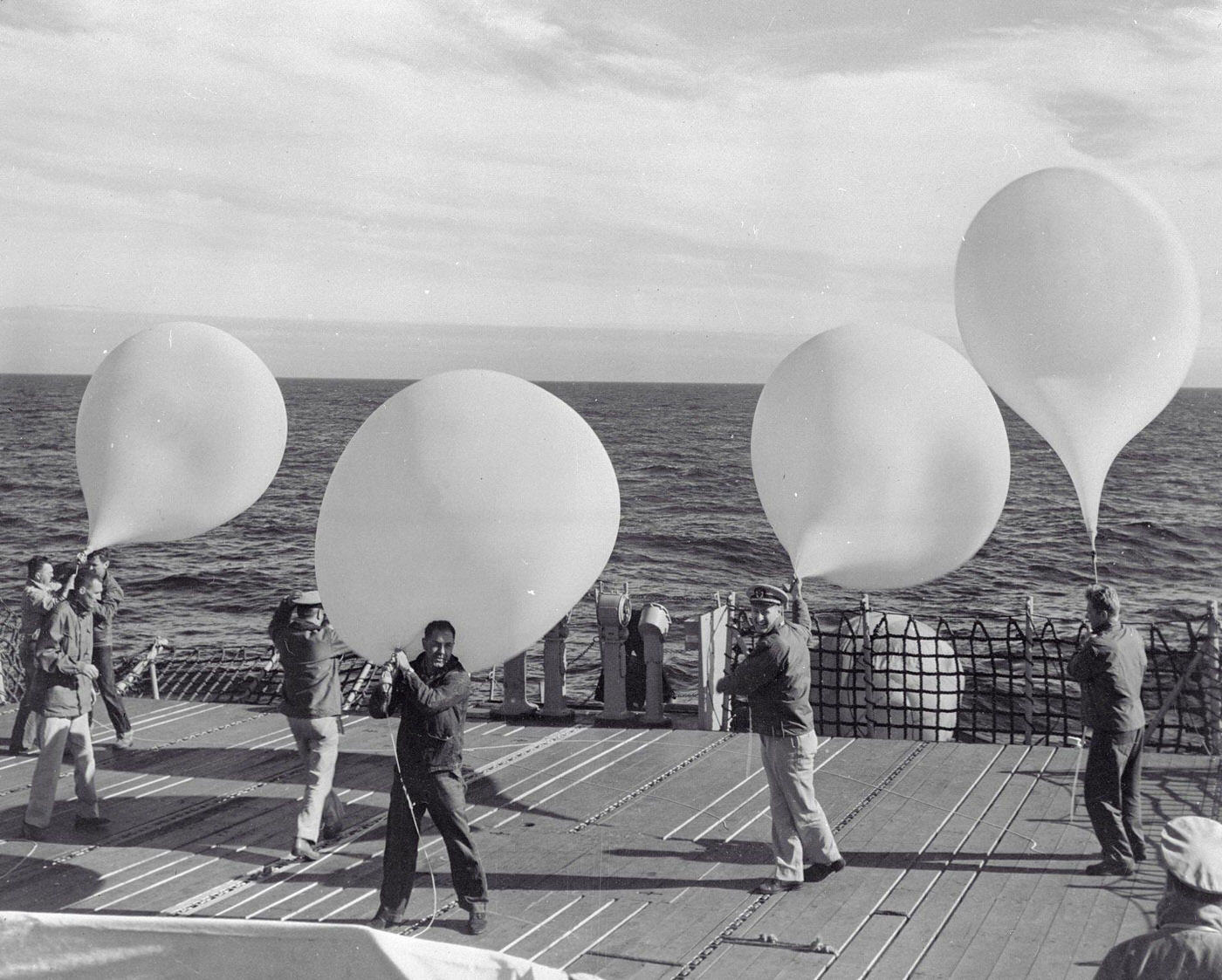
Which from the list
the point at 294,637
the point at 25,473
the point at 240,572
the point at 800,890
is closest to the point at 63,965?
the point at 294,637

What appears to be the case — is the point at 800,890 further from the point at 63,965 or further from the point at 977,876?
the point at 63,965

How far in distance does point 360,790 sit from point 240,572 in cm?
3041

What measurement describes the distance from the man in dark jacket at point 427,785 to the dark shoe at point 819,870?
1.70 meters

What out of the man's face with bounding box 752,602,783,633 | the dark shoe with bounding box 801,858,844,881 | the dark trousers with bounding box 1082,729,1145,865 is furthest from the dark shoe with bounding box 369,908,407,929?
the dark trousers with bounding box 1082,729,1145,865

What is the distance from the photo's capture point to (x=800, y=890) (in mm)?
6223

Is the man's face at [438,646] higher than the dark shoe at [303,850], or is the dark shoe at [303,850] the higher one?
the man's face at [438,646]

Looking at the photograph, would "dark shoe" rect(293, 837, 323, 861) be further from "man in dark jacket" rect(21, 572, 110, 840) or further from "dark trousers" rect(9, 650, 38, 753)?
"dark trousers" rect(9, 650, 38, 753)

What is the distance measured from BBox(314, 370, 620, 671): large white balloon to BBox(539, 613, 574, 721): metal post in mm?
4088

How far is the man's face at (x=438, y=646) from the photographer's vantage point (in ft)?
17.1

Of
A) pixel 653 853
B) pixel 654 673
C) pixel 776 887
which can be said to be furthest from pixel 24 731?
pixel 776 887

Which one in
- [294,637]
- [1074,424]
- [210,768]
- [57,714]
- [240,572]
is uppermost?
[1074,424]

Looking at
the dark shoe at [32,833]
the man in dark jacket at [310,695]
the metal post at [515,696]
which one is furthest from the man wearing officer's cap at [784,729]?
the dark shoe at [32,833]

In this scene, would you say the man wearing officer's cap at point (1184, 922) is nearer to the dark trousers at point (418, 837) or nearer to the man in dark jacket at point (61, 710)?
the dark trousers at point (418, 837)

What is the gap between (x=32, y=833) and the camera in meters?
7.11
